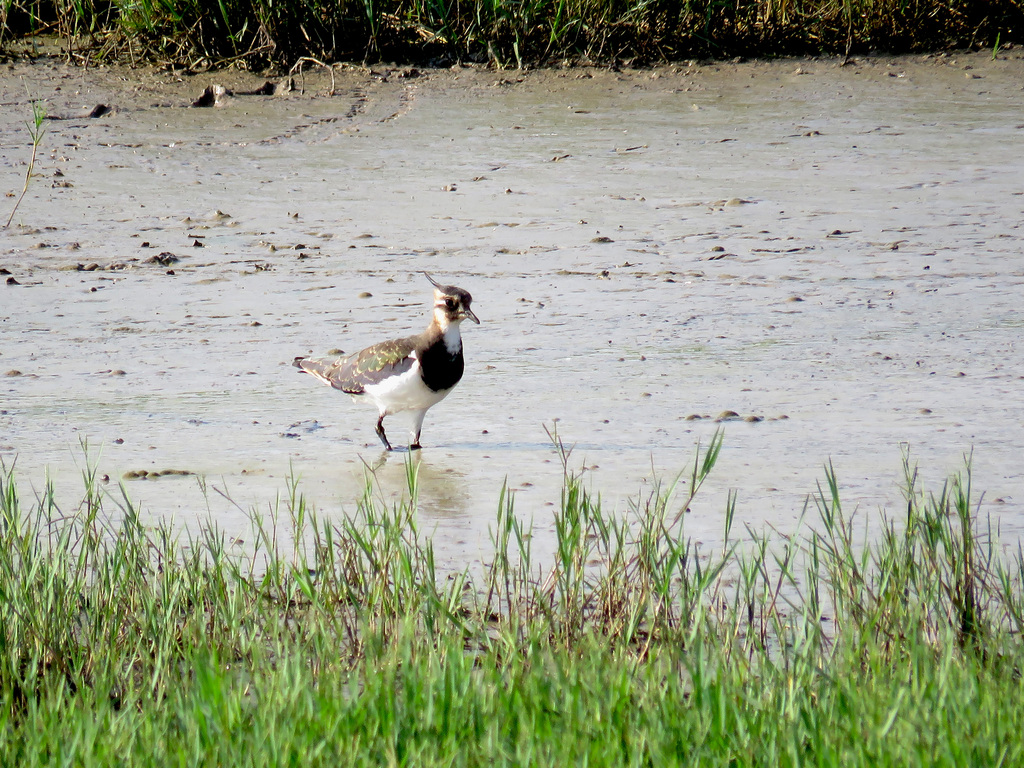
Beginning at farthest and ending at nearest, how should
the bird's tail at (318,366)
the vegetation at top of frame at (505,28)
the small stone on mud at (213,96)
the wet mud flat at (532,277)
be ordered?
the vegetation at top of frame at (505,28), the small stone on mud at (213,96), the bird's tail at (318,366), the wet mud flat at (532,277)

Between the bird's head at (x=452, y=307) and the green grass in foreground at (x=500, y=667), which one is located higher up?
the bird's head at (x=452, y=307)

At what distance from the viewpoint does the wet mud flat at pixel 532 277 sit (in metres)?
5.69

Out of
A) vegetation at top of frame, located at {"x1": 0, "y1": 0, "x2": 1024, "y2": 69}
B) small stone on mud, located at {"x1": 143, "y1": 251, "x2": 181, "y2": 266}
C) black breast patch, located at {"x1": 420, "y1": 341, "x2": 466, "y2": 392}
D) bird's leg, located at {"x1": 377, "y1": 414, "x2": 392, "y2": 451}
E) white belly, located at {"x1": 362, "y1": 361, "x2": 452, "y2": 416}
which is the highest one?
vegetation at top of frame, located at {"x1": 0, "y1": 0, "x2": 1024, "y2": 69}

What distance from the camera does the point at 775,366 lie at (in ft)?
22.6

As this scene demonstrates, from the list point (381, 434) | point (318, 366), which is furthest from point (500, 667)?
point (318, 366)

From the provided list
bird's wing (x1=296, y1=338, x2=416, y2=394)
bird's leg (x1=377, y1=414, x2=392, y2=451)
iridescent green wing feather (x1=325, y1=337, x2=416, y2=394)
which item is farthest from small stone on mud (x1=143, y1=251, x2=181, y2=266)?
bird's leg (x1=377, y1=414, x2=392, y2=451)

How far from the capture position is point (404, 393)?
5969 mm

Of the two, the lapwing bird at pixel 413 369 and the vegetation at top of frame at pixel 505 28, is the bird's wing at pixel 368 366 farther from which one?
the vegetation at top of frame at pixel 505 28

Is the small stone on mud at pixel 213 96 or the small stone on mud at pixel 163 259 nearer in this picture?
the small stone on mud at pixel 163 259

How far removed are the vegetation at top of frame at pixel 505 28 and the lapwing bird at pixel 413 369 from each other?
737 centimetres

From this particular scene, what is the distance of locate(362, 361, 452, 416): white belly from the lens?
5961 millimetres

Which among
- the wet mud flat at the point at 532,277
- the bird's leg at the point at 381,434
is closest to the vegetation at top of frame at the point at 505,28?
the wet mud flat at the point at 532,277

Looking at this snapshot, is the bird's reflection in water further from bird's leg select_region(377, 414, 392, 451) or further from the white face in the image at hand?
the white face

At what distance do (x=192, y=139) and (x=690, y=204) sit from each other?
436 centimetres
